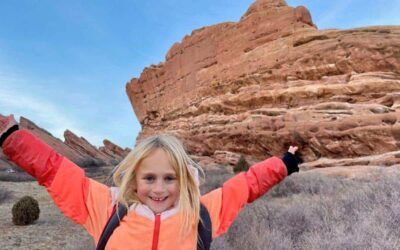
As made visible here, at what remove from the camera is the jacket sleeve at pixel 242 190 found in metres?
2.11

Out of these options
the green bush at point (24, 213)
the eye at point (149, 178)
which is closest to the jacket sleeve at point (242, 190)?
the eye at point (149, 178)

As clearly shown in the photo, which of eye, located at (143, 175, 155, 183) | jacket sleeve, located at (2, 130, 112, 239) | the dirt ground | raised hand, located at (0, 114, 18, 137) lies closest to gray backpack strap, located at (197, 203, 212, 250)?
eye, located at (143, 175, 155, 183)

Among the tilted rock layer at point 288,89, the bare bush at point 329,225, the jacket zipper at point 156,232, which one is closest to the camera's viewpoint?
the jacket zipper at point 156,232

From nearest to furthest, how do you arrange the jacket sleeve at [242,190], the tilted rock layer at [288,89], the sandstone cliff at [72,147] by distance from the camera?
1. the jacket sleeve at [242,190]
2. the tilted rock layer at [288,89]
3. the sandstone cliff at [72,147]

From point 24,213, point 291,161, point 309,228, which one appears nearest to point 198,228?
point 291,161

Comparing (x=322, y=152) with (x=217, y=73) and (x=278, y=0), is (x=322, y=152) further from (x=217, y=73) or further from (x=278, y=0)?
(x=278, y=0)

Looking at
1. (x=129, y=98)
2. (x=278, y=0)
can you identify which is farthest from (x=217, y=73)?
(x=129, y=98)

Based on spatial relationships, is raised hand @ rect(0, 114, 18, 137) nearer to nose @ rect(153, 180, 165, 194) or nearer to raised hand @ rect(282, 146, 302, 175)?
nose @ rect(153, 180, 165, 194)

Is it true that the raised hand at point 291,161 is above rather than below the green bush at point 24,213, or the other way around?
above

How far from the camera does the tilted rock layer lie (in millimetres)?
15812

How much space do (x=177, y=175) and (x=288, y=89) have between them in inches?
718

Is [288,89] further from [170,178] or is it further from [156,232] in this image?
[156,232]

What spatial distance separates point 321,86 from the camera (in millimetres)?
18203

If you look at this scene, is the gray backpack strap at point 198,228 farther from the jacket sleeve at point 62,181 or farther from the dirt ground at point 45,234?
the dirt ground at point 45,234
